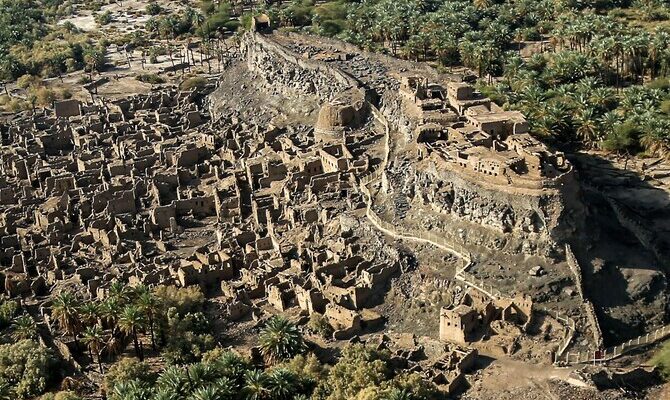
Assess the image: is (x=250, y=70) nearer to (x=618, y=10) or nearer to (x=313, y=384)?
(x=618, y=10)

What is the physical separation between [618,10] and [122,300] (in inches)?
3705

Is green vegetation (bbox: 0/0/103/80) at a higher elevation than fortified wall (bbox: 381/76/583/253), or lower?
lower

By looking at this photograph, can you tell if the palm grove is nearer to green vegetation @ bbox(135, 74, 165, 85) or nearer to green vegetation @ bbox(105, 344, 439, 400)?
green vegetation @ bbox(105, 344, 439, 400)

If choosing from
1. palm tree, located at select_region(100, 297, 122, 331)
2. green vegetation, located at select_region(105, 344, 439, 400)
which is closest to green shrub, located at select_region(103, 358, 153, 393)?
green vegetation, located at select_region(105, 344, 439, 400)

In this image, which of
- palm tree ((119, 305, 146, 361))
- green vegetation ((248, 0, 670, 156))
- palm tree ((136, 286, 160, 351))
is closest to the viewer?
palm tree ((119, 305, 146, 361))

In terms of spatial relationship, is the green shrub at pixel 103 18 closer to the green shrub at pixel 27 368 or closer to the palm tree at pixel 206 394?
the green shrub at pixel 27 368

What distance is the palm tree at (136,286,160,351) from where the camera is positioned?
180 feet

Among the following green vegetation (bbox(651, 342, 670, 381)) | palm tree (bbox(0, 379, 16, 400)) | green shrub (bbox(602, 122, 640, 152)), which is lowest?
palm tree (bbox(0, 379, 16, 400))

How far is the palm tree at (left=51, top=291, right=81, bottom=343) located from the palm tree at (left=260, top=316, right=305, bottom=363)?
40.0 ft

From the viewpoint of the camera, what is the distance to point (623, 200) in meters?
72.2

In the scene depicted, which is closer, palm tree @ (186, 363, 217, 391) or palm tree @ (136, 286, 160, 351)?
palm tree @ (186, 363, 217, 391)

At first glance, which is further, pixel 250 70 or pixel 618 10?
pixel 618 10

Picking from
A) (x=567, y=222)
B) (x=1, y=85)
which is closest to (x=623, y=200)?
(x=567, y=222)

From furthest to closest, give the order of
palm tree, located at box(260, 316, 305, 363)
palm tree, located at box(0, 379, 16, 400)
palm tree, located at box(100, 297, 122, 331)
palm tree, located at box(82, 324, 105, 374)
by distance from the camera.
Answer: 1. palm tree, located at box(100, 297, 122, 331)
2. palm tree, located at box(82, 324, 105, 374)
3. palm tree, located at box(0, 379, 16, 400)
4. palm tree, located at box(260, 316, 305, 363)
